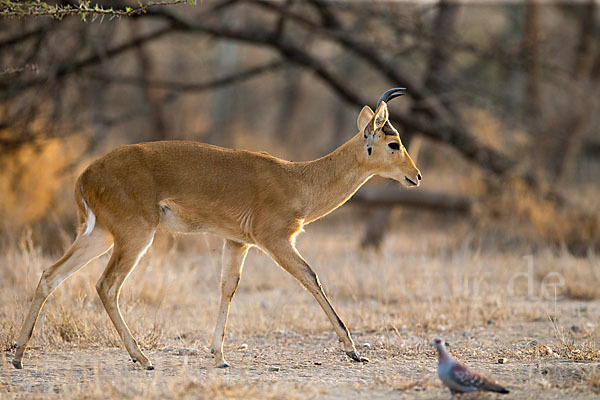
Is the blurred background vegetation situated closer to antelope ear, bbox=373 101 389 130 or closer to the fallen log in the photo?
the fallen log

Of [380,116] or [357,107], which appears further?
[357,107]

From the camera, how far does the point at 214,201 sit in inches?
253

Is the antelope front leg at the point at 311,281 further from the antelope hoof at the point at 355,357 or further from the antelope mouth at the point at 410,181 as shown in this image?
the antelope mouth at the point at 410,181

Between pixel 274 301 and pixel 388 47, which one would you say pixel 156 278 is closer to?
pixel 274 301

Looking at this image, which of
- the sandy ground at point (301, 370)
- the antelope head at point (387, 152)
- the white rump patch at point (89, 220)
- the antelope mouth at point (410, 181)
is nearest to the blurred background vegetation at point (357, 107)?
the white rump patch at point (89, 220)

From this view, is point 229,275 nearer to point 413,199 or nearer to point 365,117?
point 365,117

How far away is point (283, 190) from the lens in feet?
22.0

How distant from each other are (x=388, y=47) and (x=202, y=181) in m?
7.59

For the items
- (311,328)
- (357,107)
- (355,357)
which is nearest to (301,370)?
(355,357)

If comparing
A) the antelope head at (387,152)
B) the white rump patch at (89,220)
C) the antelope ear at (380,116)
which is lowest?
the white rump patch at (89,220)

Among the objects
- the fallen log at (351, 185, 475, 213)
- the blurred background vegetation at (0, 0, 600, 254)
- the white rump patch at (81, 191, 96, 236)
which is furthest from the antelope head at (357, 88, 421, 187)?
the fallen log at (351, 185, 475, 213)

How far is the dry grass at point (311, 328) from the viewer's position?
5480 millimetres

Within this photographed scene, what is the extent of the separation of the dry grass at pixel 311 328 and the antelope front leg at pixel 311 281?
0.68 ft

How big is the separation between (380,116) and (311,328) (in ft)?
8.67
